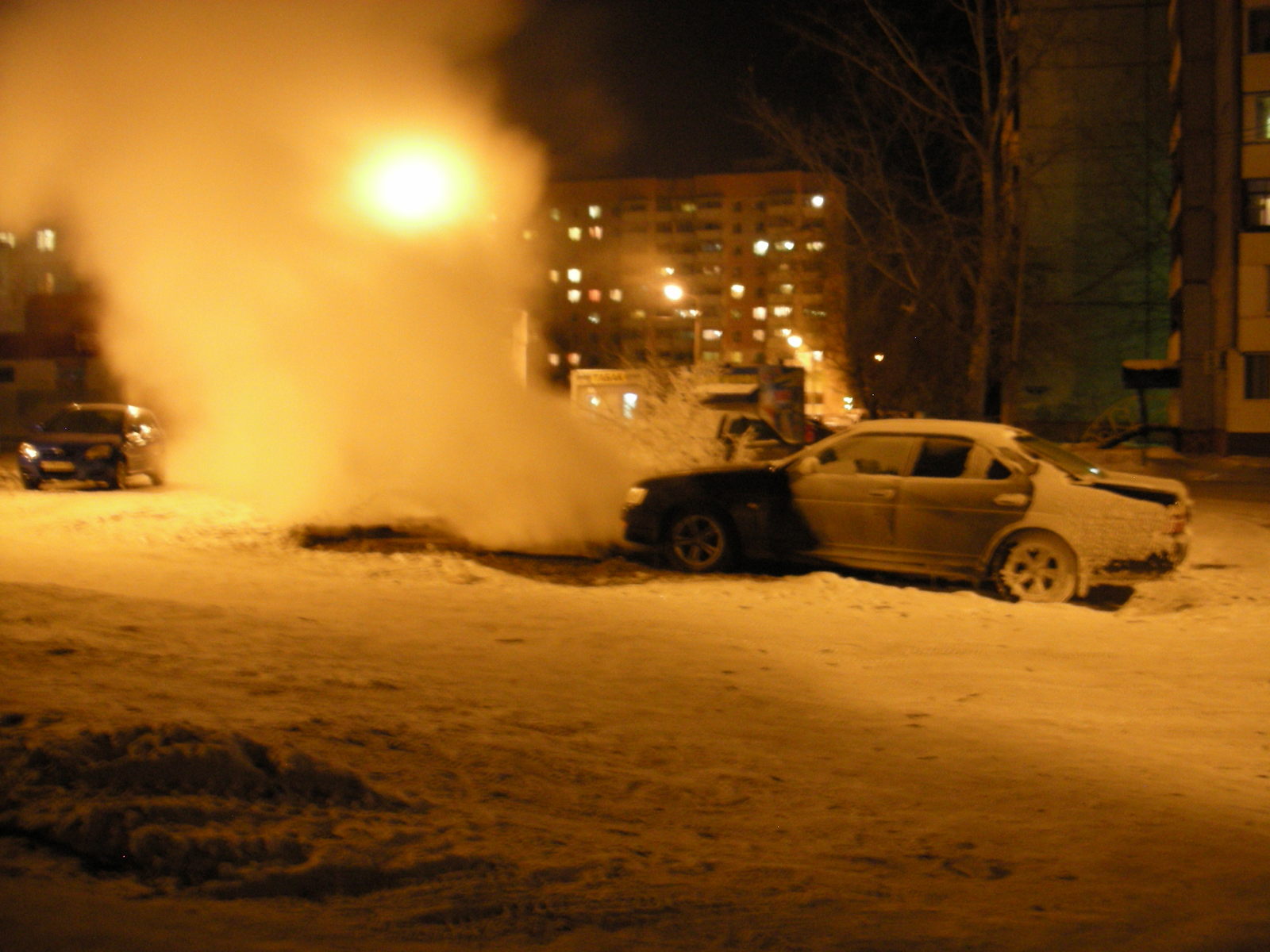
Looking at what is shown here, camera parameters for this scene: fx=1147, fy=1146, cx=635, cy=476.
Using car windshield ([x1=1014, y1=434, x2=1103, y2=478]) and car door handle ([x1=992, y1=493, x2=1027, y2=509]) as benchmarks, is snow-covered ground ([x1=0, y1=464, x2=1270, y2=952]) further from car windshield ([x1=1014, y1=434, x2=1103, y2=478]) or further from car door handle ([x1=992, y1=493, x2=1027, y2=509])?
car windshield ([x1=1014, y1=434, x2=1103, y2=478])

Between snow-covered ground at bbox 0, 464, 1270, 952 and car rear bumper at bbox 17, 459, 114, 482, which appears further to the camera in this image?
car rear bumper at bbox 17, 459, 114, 482

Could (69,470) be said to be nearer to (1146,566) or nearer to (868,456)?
(868,456)

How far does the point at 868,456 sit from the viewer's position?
376 inches

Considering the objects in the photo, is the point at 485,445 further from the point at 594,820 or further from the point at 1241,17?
the point at 1241,17

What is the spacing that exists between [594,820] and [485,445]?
9.03 metres

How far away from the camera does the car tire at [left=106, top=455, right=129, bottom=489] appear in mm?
17359

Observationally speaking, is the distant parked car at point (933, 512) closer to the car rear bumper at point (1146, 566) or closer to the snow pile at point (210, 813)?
the car rear bumper at point (1146, 566)

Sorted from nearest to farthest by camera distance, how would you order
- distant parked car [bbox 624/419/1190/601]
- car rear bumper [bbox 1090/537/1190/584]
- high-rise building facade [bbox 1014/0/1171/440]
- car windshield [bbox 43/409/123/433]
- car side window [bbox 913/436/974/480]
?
car rear bumper [bbox 1090/537/1190/584] < distant parked car [bbox 624/419/1190/601] < car side window [bbox 913/436/974/480] < car windshield [bbox 43/409/123/433] < high-rise building facade [bbox 1014/0/1171/440]

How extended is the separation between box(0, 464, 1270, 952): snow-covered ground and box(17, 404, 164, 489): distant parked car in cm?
972

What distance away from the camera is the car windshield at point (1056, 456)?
905 centimetres

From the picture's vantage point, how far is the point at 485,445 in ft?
42.5

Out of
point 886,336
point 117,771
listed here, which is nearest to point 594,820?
point 117,771

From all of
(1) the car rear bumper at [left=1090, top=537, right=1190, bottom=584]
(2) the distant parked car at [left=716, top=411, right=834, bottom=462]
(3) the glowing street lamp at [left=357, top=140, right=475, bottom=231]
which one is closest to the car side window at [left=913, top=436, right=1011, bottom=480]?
(1) the car rear bumper at [left=1090, top=537, right=1190, bottom=584]

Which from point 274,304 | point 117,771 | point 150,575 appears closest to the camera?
point 117,771
